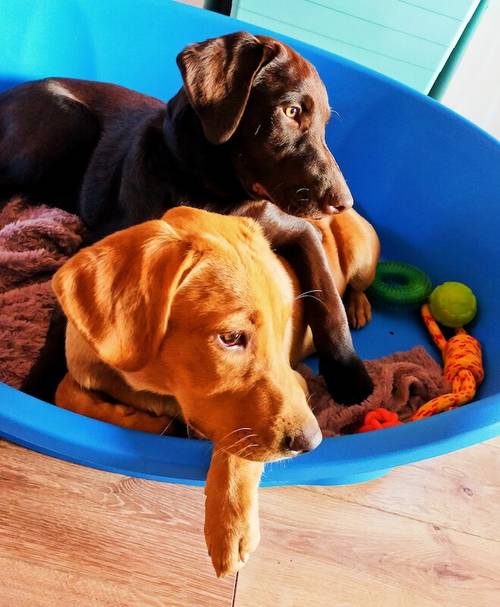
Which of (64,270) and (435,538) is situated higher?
(64,270)

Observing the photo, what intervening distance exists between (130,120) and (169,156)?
0.41 m

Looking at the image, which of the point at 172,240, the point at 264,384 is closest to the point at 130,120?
the point at 172,240

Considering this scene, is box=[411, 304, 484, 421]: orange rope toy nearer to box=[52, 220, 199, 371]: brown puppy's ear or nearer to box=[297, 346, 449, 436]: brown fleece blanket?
box=[297, 346, 449, 436]: brown fleece blanket

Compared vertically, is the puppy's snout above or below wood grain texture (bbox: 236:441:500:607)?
above

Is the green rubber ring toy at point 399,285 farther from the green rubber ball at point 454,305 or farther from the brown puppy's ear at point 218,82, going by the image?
the brown puppy's ear at point 218,82

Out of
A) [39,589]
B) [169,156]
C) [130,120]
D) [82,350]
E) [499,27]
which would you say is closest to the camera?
[82,350]

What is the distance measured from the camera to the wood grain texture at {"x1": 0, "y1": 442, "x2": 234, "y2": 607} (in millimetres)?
1469

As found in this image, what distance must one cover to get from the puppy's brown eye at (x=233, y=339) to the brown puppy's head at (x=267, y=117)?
0.59 metres

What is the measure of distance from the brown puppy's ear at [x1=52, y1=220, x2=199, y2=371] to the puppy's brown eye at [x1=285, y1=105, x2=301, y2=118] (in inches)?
28.4

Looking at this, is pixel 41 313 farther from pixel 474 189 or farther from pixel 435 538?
pixel 474 189

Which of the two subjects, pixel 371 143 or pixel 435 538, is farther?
pixel 371 143

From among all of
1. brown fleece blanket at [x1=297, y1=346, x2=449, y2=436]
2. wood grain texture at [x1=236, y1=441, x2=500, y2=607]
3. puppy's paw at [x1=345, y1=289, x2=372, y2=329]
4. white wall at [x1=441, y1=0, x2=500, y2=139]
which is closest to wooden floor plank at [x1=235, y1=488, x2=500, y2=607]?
wood grain texture at [x1=236, y1=441, x2=500, y2=607]

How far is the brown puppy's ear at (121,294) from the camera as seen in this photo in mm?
988

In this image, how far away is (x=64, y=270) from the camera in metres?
1.00
